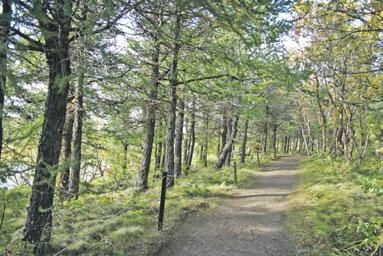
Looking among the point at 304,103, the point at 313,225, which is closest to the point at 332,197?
the point at 313,225

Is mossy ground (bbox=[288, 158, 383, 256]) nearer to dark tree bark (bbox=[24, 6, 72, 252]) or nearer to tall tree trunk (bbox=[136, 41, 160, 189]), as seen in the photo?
dark tree bark (bbox=[24, 6, 72, 252])

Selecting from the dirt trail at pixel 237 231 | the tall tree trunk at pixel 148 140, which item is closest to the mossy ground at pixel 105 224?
the dirt trail at pixel 237 231

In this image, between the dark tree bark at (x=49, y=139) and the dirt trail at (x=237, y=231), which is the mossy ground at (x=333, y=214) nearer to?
the dirt trail at (x=237, y=231)

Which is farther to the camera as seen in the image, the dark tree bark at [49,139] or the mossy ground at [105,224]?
the dark tree bark at [49,139]

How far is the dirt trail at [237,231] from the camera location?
22.6 feet

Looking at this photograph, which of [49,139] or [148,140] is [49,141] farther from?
[148,140]

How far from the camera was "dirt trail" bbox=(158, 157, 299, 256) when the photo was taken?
6902mm

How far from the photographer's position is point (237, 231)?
815 centimetres

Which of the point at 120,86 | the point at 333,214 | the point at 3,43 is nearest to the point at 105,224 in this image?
the point at 120,86

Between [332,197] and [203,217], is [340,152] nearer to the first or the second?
[332,197]

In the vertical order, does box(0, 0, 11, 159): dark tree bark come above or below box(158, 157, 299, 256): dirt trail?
above

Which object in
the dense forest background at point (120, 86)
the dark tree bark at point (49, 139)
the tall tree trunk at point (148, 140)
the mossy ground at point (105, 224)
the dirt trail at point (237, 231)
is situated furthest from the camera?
the tall tree trunk at point (148, 140)

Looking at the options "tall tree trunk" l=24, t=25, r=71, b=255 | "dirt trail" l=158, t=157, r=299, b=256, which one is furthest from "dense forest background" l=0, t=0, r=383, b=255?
"dirt trail" l=158, t=157, r=299, b=256

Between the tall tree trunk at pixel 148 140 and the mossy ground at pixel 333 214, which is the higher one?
the tall tree trunk at pixel 148 140
